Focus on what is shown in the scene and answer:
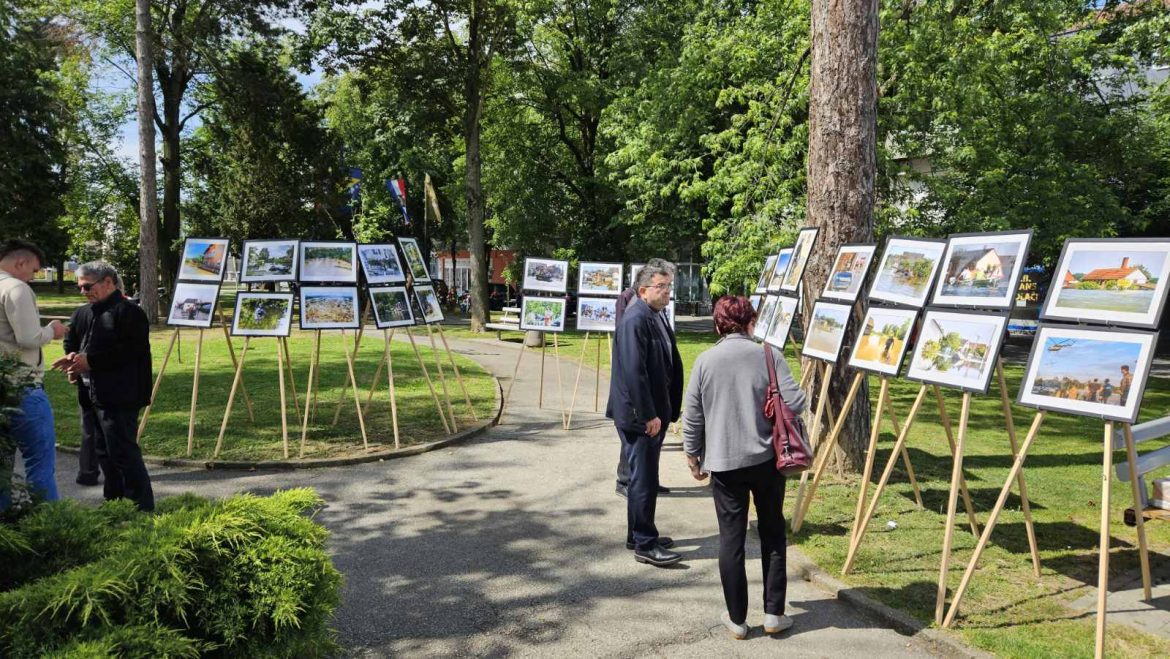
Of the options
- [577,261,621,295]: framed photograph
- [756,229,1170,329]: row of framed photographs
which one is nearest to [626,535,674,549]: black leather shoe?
[756,229,1170,329]: row of framed photographs

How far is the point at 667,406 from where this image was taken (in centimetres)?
538

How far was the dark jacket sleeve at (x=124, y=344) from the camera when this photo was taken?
5.65 m

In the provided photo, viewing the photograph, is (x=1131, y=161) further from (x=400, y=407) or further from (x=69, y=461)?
(x=69, y=461)

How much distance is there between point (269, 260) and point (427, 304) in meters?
2.02

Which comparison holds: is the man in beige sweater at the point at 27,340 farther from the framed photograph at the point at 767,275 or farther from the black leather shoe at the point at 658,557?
the framed photograph at the point at 767,275

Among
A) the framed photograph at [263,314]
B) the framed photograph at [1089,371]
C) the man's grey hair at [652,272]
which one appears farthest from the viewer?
the framed photograph at [263,314]

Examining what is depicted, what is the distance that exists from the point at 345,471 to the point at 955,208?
14.6 metres

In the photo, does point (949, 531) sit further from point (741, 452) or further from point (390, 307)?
point (390, 307)

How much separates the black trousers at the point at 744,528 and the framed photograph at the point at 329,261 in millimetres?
5970

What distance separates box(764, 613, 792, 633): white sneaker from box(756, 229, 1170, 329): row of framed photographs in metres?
2.35

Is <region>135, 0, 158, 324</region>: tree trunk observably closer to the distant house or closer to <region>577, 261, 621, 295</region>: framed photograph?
<region>577, 261, 621, 295</region>: framed photograph

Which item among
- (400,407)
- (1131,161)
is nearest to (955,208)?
(1131,161)

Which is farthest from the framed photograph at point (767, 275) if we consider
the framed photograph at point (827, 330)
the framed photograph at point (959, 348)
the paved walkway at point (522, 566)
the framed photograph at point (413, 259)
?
the framed photograph at point (413, 259)

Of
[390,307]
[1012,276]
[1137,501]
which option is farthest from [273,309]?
[1137,501]
